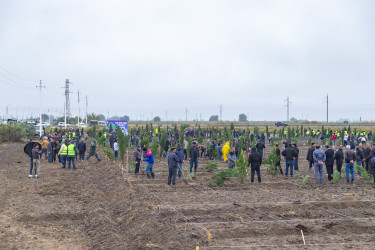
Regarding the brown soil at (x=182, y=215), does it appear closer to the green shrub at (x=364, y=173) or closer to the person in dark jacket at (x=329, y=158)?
the green shrub at (x=364, y=173)

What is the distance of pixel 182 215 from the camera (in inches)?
395

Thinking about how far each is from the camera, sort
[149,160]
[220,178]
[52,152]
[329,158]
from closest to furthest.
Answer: [220,178] → [329,158] → [149,160] → [52,152]

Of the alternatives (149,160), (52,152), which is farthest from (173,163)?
(52,152)

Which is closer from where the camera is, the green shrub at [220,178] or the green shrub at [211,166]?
the green shrub at [220,178]

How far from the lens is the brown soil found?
816cm

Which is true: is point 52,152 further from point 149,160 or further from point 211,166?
point 211,166

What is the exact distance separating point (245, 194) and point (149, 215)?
4202mm

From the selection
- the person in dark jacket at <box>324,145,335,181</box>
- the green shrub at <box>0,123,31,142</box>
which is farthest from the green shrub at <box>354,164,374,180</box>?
the green shrub at <box>0,123,31,142</box>

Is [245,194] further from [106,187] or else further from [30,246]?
[30,246]

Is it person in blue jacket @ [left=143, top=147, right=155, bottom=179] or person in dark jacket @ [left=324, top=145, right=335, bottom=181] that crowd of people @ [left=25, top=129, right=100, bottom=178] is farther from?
person in dark jacket @ [left=324, top=145, right=335, bottom=181]

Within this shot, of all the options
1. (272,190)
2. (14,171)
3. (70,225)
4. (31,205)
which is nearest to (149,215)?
(70,225)

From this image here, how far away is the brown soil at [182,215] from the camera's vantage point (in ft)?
26.8

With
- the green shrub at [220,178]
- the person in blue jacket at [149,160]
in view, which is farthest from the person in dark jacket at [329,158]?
the person in blue jacket at [149,160]

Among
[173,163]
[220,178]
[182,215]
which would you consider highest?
[173,163]
